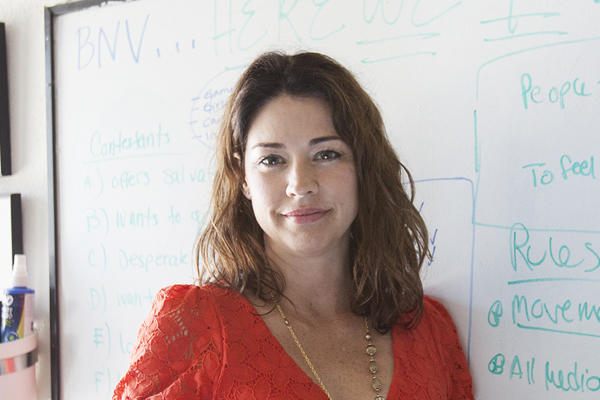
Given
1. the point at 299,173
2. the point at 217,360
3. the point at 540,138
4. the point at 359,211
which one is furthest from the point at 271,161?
the point at 540,138

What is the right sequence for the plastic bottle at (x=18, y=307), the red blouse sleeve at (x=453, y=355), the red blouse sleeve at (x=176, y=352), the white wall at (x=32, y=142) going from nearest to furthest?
1. the red blouse sleeve at (x=176, y=352)
2. the red blouse sleeve at (x=453, y=355)
3. the plastic bottle at (x=18, y=307)
4. the white wall at (x=32, y=142)

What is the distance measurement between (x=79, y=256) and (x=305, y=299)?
67 cm

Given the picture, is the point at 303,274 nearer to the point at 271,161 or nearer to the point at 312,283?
the point at 312,283

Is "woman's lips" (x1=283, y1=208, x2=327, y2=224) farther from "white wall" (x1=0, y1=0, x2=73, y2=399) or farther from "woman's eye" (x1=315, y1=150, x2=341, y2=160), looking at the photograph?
"white wall" (x1=0, y1=0, x2=73, y2=399)

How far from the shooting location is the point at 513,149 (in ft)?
3.21

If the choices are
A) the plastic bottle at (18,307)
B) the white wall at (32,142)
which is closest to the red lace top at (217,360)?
the plastic bottle at (18,307)

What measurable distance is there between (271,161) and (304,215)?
104 mm

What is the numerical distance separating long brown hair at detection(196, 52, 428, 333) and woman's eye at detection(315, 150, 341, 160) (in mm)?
28

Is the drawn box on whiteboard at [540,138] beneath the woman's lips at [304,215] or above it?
above

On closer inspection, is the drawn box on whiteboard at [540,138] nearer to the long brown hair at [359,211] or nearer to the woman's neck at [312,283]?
the long brown hair at [359,211]

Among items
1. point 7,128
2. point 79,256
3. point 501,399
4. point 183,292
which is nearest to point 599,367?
point 501,399

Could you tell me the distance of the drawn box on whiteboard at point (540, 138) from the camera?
92 cm

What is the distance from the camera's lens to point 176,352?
88 cm

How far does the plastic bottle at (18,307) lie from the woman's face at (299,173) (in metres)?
0.73
